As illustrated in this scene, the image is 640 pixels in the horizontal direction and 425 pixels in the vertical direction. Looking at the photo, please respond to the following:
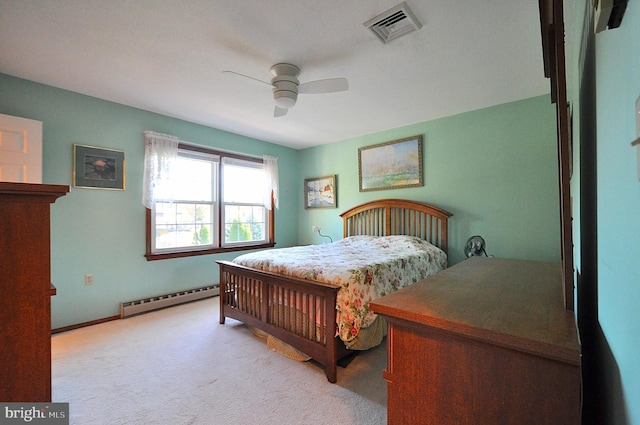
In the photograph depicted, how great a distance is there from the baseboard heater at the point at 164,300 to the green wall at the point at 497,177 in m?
3.02

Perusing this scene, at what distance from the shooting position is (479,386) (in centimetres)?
76

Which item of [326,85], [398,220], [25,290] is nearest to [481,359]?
[25,290]

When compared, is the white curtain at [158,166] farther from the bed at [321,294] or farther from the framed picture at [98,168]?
the bed at [321,294]

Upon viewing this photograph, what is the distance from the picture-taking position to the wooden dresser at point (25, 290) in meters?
0.92

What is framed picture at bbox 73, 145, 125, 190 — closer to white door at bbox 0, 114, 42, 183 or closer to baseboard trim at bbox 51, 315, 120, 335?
white door at bbox 0, 114, 42, 183

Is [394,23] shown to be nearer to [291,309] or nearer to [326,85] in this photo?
[326,85]

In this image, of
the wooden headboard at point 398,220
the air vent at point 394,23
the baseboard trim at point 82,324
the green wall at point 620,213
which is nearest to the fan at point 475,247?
the wooden headboard at point 398,220

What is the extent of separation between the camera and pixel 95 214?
3031mm

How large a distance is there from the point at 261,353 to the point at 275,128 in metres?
2.97

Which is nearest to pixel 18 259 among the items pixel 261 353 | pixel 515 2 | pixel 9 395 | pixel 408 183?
pixel 9 395

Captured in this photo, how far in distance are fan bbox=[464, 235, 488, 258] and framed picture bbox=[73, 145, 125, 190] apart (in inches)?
161

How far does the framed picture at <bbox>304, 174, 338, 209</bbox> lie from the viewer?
4.76 metres

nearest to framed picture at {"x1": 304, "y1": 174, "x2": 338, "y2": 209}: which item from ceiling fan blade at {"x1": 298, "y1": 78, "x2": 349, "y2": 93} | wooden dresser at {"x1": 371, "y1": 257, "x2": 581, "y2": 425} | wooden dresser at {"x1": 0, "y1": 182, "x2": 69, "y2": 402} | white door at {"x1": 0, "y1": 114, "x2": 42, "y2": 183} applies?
ceiling fan blade at {"x1": 298, "y1": 78, "x2": 349, "y2": 93}

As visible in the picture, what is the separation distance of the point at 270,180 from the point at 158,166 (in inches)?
68.6
